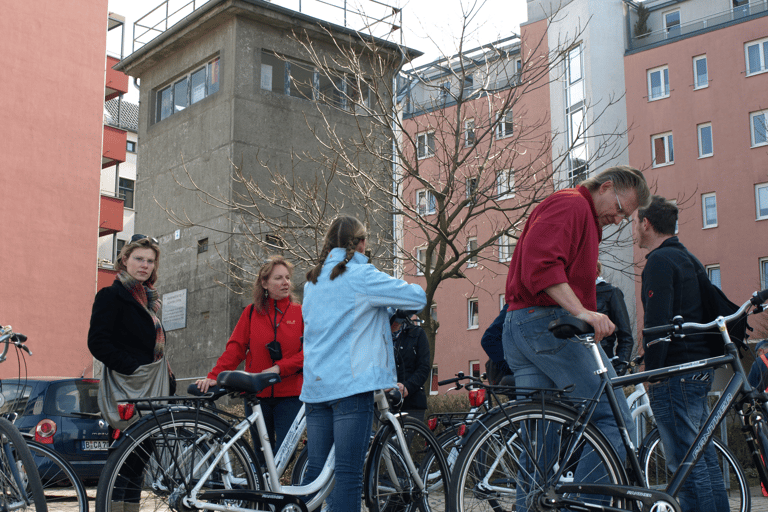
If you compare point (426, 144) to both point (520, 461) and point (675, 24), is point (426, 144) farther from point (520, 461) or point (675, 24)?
point (675, 24)

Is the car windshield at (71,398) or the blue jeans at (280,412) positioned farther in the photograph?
the car windshield at (71,398)

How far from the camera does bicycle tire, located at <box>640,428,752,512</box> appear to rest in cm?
591

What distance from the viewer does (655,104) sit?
135ft

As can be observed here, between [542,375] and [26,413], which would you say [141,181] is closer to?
[26,413]

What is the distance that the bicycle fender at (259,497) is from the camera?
15.8 feet

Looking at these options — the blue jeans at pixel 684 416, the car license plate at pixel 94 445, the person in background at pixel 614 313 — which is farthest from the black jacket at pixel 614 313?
the car license plate at pixel 94 445

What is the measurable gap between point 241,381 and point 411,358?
11.8 feet

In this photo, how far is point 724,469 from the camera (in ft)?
20.3

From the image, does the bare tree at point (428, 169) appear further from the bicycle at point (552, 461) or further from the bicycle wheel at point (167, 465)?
the bicycle at point (552, 461)

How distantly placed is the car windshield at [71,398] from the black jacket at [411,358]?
459 cm

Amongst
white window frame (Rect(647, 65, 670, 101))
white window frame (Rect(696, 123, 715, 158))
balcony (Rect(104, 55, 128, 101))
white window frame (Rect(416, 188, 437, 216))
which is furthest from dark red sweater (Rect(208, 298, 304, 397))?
white window frame (Rect(647, 65, 670, 101))

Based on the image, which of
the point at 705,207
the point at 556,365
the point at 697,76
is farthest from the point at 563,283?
the point at 697,76

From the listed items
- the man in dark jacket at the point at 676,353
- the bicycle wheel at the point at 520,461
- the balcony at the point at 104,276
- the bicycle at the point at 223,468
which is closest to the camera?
the bicycle wheel at the point at 520,461

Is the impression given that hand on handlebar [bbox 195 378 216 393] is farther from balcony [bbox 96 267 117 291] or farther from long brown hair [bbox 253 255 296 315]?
balcony [bbox 96 267 117 291]
